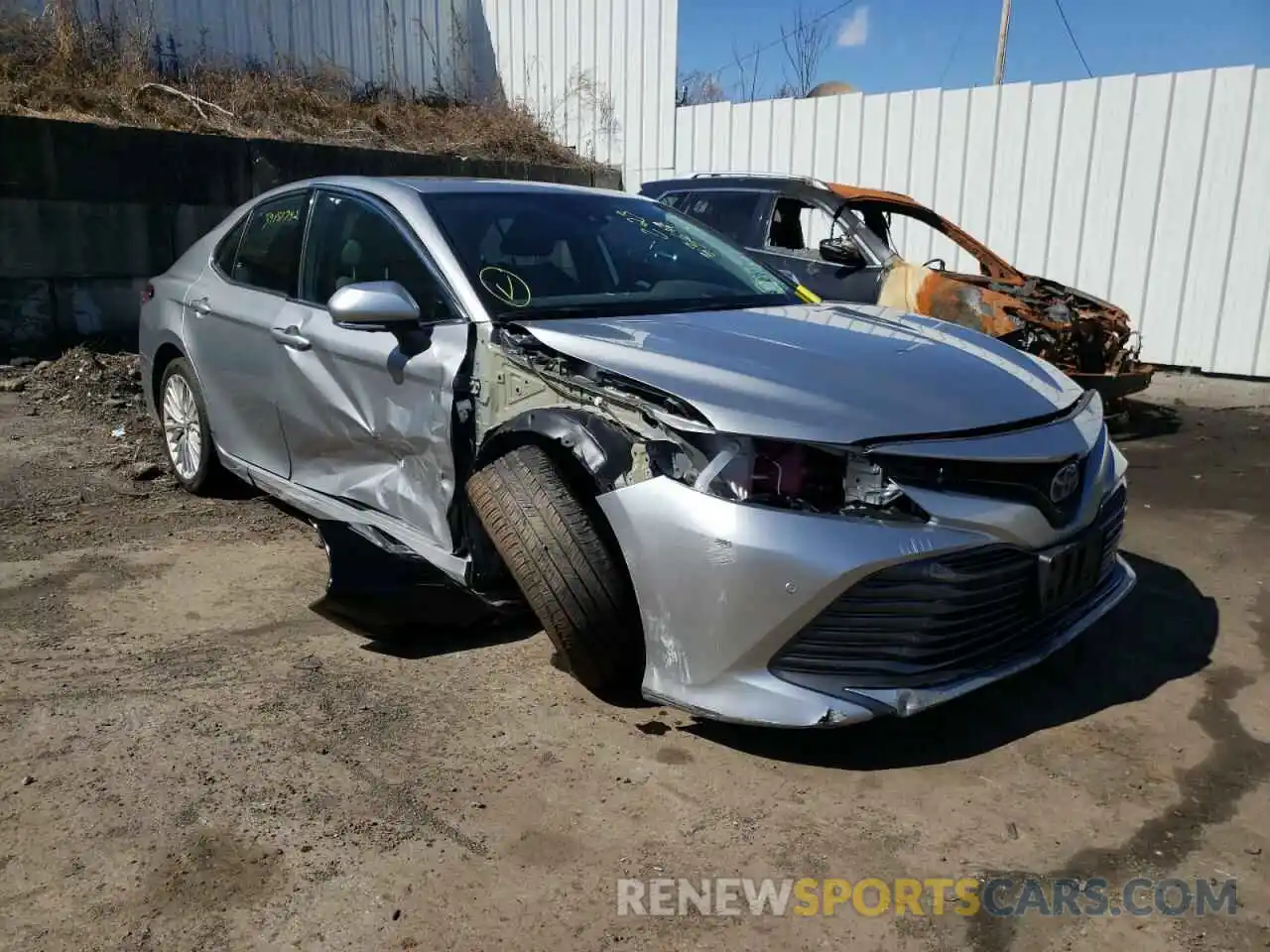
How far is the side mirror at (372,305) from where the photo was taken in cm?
322

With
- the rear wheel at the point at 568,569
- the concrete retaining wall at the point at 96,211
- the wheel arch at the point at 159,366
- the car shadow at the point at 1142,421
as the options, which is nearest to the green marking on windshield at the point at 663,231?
the rear wheel at the point at 568,569

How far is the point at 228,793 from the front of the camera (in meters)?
2.63

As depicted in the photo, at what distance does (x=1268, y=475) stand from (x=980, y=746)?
4.63 m

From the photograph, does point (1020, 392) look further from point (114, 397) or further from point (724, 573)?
point (114, 397)

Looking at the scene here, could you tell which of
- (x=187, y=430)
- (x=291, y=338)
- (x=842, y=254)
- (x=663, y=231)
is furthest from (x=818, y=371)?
(x=842, y=254)

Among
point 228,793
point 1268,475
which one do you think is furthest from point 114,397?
point 1268,475

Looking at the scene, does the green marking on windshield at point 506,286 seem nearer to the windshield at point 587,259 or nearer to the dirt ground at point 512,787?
the windshield at point 587,259

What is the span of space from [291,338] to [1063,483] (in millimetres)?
2860

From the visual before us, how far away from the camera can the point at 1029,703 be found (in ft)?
10.3

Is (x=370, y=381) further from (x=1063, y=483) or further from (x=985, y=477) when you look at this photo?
(x=1063, y=483)

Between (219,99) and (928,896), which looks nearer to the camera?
(928,896)

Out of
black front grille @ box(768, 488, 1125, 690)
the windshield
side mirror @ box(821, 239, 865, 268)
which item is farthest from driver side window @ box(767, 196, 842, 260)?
black front grille @ box(768, 488, 1125, 690)

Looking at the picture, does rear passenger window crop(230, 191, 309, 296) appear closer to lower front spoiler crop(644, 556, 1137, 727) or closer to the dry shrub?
lower front spoiler crop(644, 556, 1137, 727)

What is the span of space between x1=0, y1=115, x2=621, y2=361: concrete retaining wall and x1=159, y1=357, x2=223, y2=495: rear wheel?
11.6 feet
